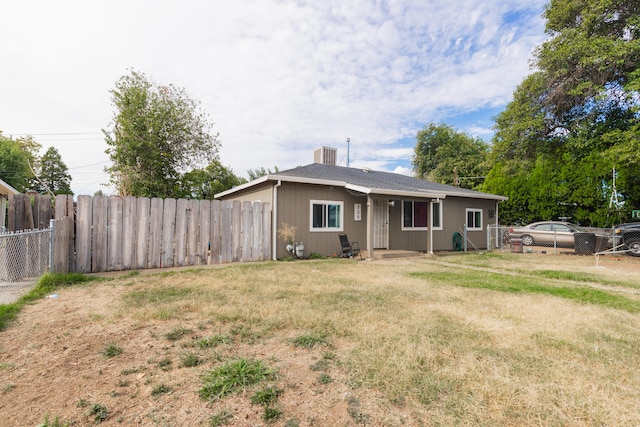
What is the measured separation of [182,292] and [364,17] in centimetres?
901

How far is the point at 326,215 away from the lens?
10.8m

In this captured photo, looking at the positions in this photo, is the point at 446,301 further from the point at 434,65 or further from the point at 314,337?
the point at 434,65

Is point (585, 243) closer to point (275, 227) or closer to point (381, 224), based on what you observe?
point (381, 224)

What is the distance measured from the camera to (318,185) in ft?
35.0

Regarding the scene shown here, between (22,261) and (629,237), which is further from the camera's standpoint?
(629,237)

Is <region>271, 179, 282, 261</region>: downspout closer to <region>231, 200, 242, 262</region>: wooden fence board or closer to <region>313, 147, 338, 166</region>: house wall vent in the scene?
Answer: <region>231, 200, 242, 262</region>: wooden fence board

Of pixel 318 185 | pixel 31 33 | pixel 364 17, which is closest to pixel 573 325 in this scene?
pixel 318 185

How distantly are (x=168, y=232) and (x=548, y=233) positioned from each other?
1638 cm

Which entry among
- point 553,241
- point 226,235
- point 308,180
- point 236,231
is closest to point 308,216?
point 308,180

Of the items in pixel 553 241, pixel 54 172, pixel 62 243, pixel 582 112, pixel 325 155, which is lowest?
pixel 553 241

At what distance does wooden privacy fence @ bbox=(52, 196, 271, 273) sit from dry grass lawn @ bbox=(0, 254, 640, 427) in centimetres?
221

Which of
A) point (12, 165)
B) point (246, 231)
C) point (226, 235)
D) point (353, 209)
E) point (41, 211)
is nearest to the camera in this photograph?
point (41, 211)

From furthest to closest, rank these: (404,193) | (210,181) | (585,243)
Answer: (210,181)
(585,243)
(404,193)

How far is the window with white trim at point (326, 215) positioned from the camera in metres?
10.6
